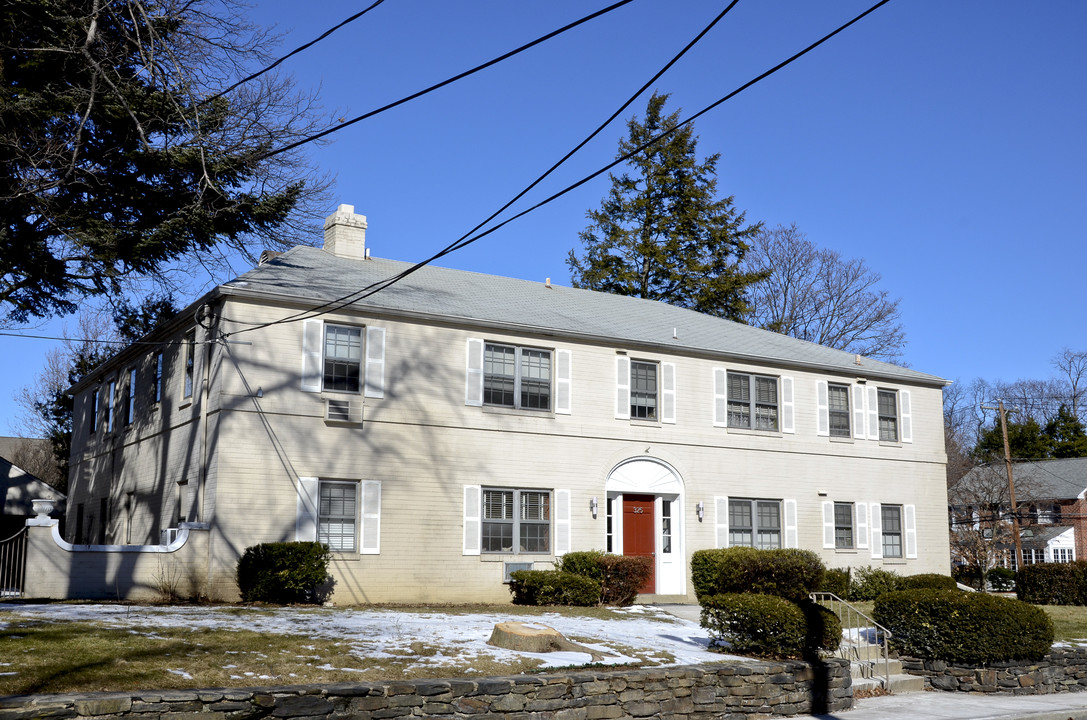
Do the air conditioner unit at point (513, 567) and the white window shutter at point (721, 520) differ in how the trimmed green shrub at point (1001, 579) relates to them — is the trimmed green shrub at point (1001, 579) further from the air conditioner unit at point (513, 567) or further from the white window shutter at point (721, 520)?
the air conditioner unit at point (513, 567)

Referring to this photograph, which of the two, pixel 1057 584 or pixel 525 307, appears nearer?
pixel 525 307

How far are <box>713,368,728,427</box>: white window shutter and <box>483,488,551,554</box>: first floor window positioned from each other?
4926mm

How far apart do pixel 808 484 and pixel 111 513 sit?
17075 millimetres

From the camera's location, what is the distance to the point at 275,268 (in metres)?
21.0

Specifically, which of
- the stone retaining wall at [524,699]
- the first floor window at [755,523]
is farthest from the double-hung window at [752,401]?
the stone retaining wall at [524,699]

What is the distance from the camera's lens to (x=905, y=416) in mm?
26516

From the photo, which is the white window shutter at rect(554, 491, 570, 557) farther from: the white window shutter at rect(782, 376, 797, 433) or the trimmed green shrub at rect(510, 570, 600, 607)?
the white window shutter at rect(782, 376, 797, 433)

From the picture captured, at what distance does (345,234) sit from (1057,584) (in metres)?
19.7

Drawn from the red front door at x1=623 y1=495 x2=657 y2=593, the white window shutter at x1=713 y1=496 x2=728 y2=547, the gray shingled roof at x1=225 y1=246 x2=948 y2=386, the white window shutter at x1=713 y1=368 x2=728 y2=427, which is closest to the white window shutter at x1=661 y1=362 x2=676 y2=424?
the gray shingled roof at x1=225 y1=246 x2=948 y2=386

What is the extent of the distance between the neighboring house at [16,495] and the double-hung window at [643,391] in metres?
16.2

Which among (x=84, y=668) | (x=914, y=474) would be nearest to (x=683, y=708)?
(x=84, y=668)

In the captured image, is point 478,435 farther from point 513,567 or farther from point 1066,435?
point 1066,435

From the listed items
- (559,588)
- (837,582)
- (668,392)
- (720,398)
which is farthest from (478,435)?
(837,582)

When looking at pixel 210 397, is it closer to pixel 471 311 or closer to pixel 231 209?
pixel 231 209
